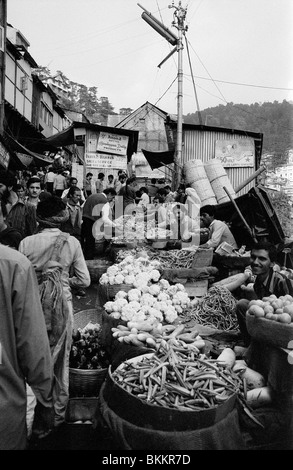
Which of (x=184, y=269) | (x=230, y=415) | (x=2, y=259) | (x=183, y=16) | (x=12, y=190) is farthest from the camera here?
(x=183, y=16)

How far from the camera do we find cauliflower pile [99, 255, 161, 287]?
18.0 ft

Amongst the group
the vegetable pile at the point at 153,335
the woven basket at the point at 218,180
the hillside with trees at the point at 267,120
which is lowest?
the vegetable pile at the point at 153,335

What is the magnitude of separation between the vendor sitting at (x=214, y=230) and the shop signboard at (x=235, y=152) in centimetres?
1146

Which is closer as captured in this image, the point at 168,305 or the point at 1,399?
the point at 1,399

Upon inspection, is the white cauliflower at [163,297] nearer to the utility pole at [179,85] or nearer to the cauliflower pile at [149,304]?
the cauliflower pile at [149,304]

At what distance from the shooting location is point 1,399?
1.95 m

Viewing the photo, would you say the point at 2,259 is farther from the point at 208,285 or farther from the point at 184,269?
the point at 208,285

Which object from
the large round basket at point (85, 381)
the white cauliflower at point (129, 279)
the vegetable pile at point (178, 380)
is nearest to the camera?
the vegetable pile at point (178, 380)

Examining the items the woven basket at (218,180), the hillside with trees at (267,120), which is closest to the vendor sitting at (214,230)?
the woven basket at (218,180)

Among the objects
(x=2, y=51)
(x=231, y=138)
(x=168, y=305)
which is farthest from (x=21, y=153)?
(x=168, y=305)

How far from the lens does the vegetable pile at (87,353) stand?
4062 mm

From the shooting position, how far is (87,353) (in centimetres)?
424

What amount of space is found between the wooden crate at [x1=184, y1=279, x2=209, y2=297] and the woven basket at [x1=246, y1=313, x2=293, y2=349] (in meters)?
3.19
